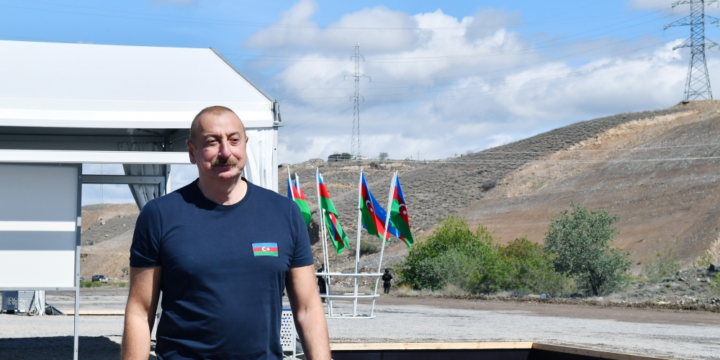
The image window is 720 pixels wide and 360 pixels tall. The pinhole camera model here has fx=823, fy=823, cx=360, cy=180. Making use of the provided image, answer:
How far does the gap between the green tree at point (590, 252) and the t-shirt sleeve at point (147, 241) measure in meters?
32.2

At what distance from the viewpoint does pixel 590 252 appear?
110 ft

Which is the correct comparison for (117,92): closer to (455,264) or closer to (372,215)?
(372,215)

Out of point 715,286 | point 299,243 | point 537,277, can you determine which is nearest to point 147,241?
point 299,243

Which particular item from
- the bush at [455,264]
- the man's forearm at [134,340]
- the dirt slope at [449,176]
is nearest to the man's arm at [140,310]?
the man's forearm at [134,340]

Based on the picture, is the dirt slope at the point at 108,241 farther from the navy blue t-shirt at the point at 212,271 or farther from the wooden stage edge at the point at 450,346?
the navy blue t-shirt at the point at 212,271

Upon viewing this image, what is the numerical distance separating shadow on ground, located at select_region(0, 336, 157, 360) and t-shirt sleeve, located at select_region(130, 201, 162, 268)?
26.5 feet

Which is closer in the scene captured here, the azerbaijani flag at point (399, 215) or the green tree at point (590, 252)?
the azerbaijani flag at point (399, 215)

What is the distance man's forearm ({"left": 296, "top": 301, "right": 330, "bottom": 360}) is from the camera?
296 cm

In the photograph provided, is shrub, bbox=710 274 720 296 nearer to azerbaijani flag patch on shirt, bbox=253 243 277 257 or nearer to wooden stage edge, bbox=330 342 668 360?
wooden stage edge, bbox=330 342 668 360

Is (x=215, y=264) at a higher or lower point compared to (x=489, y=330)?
higher

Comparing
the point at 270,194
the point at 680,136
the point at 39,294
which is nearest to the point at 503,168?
the point at 680,136

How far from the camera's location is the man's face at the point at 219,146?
115 inches

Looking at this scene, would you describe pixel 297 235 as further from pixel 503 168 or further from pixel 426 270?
pixel 503 168

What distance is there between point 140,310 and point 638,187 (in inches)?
2717
